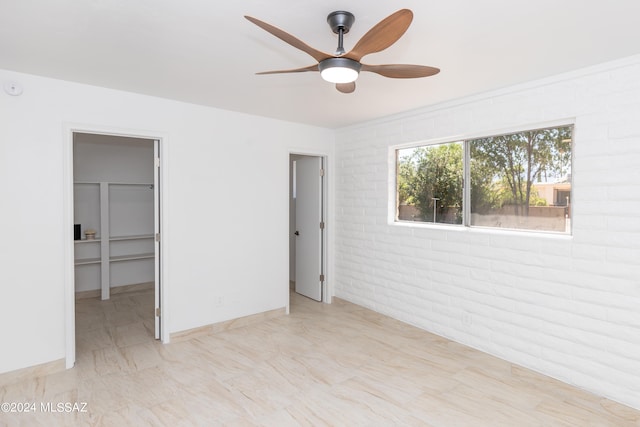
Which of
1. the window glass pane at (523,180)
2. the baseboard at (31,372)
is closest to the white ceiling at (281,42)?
the window glass pane at (523,180)

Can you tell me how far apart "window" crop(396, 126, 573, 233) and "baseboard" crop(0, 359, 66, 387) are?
3647 millimetres

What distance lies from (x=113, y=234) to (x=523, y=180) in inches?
218

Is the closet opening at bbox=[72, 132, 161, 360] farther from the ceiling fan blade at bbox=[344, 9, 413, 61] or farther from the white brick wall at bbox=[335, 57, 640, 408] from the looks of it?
the ceiling fan blade at bbox=[344, 9, 413, 61]

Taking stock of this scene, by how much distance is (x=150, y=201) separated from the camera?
554 centimetres

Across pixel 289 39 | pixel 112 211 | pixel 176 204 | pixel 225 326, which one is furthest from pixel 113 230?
pixel 289 39

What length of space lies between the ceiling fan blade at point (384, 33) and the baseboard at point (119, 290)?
204 inches

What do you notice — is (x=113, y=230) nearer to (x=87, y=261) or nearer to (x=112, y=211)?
A: (x=112, y=211)

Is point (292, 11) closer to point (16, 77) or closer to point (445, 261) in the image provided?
point (16, 77)

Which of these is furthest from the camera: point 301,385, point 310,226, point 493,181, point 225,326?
point 310,226

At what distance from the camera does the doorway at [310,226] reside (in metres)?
4.79

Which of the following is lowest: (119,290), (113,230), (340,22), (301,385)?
(301,385)

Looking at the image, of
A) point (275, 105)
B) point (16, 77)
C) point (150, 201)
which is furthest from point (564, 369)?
point (150, 201)

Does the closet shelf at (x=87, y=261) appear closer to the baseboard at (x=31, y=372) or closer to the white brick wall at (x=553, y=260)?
the baseboard at (x=31, y=372)

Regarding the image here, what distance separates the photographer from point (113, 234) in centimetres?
526
